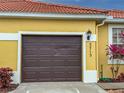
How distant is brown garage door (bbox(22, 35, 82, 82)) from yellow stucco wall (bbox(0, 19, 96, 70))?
473 millimetres

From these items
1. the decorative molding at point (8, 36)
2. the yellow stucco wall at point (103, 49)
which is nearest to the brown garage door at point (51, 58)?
the decorative molding at point (8, 36)

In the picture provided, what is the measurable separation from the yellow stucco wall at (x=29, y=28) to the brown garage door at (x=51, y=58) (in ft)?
1.55

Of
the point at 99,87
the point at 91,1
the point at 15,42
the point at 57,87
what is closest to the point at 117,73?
the point at 99,87

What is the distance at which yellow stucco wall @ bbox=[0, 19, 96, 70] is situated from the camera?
1466 centimetres

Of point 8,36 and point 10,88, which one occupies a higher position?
point 8,36

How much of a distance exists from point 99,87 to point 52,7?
5507mm

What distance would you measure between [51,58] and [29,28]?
6.25ft

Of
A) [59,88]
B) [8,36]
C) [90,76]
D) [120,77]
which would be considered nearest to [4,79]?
[59,88]

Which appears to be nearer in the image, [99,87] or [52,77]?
[99,87]

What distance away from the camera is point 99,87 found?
13227 millimetres

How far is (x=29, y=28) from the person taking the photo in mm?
14820

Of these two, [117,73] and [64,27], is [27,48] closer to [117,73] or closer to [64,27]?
[64,27]

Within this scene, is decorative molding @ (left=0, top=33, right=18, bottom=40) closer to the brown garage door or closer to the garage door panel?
the brown garage door

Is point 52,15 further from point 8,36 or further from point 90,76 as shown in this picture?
point 90,76
